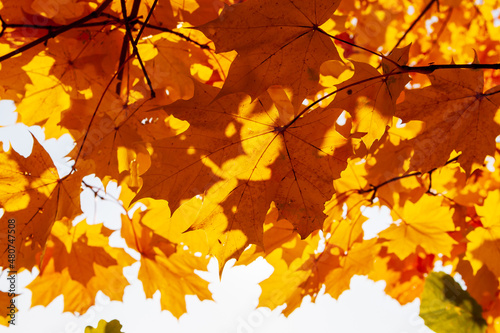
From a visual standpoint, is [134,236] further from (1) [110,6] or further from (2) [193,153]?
(1) [110,6]

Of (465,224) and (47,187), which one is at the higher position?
(47,187)

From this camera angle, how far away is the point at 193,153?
1.22 meters

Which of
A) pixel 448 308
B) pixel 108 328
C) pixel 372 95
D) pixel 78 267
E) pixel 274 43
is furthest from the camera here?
pixel 78 267

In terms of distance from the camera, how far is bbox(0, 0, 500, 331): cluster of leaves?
3.82 ft

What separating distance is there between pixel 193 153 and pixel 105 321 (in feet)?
2.40

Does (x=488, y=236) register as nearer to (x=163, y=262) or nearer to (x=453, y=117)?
(x=453, y=117)

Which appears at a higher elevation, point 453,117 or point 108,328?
point 453,117

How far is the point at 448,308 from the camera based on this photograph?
164 centimetres

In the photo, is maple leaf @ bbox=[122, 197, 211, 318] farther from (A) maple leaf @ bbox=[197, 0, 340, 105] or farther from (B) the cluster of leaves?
(A) maple leaf @ bbox=[197, 0, 340, 105]

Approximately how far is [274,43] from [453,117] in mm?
681

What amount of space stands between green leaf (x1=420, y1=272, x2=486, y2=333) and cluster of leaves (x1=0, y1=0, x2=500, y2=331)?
17cm

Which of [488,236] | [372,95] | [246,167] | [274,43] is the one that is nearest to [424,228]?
[488,236]

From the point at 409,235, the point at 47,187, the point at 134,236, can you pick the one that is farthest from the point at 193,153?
the point at 409,235

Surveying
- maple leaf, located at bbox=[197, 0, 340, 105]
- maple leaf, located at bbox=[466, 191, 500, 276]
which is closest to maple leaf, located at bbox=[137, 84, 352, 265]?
maple leaf, located at bbox=[197, 0, 340, 105]
